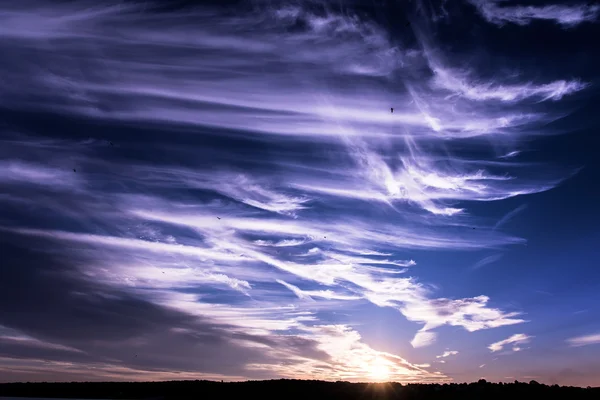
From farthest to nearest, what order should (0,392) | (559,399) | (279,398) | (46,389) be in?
1. (0,392)
2. (46,389)
3. (279,398)
4. (559,399)

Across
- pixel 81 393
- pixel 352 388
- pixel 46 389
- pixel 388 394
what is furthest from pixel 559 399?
pixel 46 389

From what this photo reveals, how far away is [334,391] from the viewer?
69125mm

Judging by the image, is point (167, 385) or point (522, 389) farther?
point (167, 385)

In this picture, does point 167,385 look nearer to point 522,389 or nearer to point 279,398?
point 279,398

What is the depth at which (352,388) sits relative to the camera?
68.4 meters

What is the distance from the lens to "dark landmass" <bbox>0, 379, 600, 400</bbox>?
54.3 m

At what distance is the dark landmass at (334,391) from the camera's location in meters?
54.3

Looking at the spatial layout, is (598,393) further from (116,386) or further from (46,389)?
(46,389)

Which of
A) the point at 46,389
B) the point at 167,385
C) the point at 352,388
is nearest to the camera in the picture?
the point at 352,388

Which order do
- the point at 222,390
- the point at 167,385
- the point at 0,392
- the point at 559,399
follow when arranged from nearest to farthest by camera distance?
the point at 559,399
the point at 222,390
the point at 167,385
the point at 0,392

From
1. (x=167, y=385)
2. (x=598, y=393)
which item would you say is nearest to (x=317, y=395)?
(x=598, y=393)

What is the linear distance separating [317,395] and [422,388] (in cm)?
1696

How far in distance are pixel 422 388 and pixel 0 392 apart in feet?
506

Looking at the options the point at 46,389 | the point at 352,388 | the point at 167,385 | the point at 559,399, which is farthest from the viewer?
the point at 46,389
